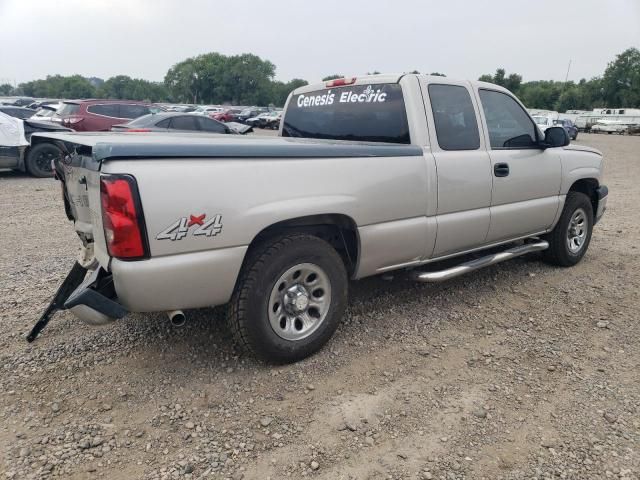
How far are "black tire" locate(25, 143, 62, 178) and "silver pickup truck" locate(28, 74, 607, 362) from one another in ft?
26.8

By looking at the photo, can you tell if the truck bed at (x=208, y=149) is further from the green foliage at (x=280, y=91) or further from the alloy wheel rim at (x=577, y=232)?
the green foliage at (x=280, y=91)

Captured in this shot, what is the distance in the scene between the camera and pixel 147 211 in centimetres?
243

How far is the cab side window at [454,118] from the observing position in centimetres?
379

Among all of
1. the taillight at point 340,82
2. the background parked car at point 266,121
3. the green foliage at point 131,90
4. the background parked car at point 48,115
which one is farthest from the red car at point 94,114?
the green foliage at point 131,90

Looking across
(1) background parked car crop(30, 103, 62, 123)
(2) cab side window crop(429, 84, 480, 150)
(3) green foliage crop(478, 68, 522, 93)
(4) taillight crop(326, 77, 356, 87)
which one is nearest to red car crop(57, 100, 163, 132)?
(1) background parked car crop(30, 103, 62, 123)

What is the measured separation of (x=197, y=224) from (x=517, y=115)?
130 inches

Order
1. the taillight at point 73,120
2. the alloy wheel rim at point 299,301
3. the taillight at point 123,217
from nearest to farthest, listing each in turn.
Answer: the taillight at point 123,217, the alloy wheel rim at point 299,301, the taillight at point 73,120

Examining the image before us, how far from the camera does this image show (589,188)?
17.5 feet

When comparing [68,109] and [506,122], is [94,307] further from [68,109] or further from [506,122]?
[68,109]

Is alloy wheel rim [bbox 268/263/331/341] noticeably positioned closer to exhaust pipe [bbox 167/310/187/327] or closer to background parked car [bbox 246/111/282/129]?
exhaust pipe [bbox 167/310/187/327]

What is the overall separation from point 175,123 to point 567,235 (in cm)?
1006

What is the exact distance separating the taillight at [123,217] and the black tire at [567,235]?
13.6 ft

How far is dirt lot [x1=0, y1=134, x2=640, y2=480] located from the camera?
2.40m

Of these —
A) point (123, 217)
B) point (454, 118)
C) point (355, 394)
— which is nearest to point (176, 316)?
point (123, 217)
